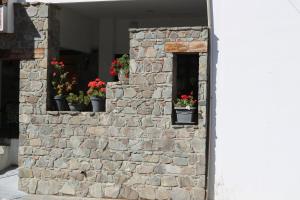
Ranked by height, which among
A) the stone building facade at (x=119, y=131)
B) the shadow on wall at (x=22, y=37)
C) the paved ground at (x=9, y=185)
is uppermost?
the shadow on wall at (x=22, y=37)

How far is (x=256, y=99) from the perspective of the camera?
9.05 metres

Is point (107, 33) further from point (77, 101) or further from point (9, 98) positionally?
point (77, 101)

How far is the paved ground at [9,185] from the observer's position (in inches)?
388

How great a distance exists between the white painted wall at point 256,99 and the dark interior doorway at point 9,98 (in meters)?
6.25

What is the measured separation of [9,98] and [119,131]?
505 cm

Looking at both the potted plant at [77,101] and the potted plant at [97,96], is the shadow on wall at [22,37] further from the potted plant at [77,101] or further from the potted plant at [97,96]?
the potted plant at [97,96]

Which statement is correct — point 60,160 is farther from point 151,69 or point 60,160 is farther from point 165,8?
point 165,8

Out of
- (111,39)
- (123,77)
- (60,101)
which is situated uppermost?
(111,39)

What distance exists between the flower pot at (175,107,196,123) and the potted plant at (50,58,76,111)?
2425 mm

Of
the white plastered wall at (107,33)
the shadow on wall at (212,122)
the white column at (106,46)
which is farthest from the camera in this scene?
the white column at (106,46)

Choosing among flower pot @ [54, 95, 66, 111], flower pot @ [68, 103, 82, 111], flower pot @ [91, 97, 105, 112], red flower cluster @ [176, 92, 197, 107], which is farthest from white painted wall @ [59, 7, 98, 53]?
red flower cluster @ [176, 92, 197, 107]

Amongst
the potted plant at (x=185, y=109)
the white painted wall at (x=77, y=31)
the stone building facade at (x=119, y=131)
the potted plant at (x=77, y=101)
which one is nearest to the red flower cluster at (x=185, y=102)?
the potted plant at (x=185, y=109)

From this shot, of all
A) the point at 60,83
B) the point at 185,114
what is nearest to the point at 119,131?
the point at 185,114

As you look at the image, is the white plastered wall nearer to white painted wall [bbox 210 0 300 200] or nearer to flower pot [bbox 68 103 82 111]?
flower pot [bbox 68 103 82 111]
